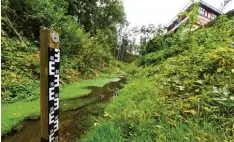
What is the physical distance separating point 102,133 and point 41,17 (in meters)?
7.70

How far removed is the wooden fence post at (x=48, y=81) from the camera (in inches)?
70.9

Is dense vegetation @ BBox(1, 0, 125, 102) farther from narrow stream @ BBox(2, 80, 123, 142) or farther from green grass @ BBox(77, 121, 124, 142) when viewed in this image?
green grass @ BBox(77, 121, 124, 142)

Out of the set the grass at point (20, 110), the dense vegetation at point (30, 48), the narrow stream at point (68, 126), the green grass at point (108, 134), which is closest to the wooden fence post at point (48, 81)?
the green grass at point (108, 134)

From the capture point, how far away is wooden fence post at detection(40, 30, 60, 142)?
70.9 inches

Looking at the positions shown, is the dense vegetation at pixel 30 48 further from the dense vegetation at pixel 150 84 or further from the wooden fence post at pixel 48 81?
the wooden fence post at pixel 48 81

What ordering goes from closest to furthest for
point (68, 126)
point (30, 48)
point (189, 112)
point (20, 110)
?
point (189, 112) → point (68, 126) → point (20, 110) → point (30, 48)

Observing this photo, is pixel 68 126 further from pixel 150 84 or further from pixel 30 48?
pixel 30 48

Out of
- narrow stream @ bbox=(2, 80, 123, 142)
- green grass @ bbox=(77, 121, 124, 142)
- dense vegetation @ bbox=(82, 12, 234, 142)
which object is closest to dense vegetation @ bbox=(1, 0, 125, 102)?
narrow stream @ bbox=(2, 80, 123, 142)

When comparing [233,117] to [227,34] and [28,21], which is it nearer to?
[227,34]

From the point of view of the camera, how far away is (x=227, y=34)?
15.9 feet

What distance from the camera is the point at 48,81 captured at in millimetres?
1798

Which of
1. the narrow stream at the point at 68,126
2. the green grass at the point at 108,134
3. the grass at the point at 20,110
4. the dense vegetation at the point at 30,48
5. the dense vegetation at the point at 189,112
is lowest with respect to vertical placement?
the narrow stream at the point at 68,126

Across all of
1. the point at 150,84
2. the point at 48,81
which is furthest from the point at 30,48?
the point at 48,81

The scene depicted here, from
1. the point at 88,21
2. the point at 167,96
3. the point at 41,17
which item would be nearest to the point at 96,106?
the point at 167,96
